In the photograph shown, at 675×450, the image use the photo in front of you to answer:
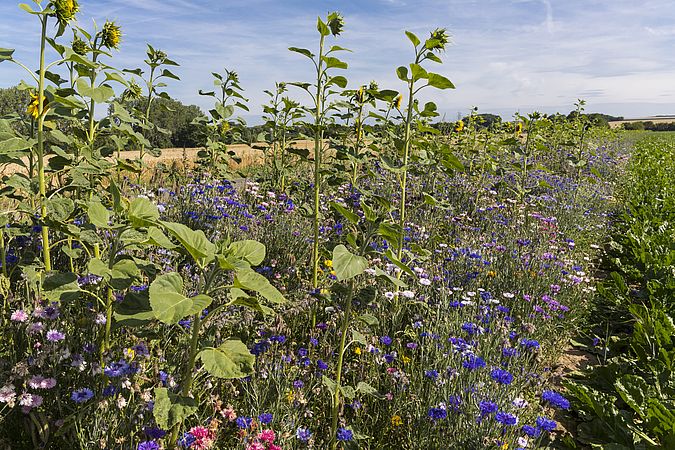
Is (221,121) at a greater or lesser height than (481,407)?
greater

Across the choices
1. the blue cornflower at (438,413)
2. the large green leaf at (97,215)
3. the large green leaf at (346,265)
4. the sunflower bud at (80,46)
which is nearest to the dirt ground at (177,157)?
the sunflower bud at (80,46)

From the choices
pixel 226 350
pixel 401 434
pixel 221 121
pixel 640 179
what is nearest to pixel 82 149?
pixel 226 350

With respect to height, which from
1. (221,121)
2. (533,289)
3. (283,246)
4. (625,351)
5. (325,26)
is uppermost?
(325,26)

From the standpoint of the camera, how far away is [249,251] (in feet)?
5.39

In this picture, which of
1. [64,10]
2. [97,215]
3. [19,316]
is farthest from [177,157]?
[97,215]

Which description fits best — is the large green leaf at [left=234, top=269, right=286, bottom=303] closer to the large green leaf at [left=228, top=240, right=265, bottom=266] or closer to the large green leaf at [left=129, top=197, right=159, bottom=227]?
the large green leaf at [left=228, top=240, right=265, bottom=266]

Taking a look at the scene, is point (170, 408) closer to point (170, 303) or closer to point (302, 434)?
point (170, 303)

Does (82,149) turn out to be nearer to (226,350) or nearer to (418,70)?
(226,350)

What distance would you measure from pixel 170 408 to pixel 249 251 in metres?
0.58

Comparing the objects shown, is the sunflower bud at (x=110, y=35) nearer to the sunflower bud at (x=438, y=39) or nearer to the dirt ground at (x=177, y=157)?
the dirt ground at (x=177, y=157)

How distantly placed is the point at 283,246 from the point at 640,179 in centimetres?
1052

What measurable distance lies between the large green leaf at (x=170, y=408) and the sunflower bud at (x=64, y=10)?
2.04 meters

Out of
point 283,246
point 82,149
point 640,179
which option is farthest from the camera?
point 640,179

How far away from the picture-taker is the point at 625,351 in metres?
3.59
